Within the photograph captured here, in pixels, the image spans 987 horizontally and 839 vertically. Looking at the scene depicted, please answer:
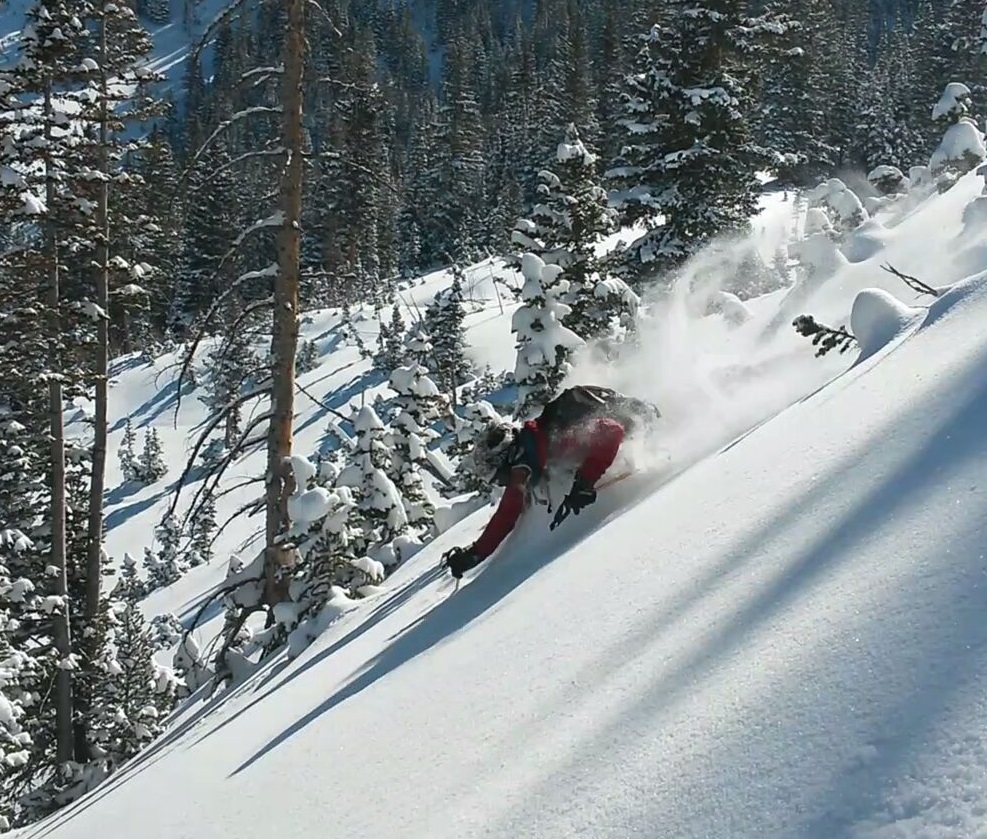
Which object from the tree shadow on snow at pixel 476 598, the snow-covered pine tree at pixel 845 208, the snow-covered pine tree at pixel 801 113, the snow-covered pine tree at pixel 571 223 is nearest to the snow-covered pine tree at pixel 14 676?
the tree shadow on snow at pixel 476 598

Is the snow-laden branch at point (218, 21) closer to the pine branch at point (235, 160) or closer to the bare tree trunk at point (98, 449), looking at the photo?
the pine branch at point (235, 160)

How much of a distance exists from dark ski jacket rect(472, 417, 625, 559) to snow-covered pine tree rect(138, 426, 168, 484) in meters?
36.7

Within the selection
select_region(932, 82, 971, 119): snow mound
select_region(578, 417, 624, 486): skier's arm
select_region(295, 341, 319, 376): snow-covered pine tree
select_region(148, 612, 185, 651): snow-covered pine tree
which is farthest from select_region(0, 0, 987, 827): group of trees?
select_region(295, 341, 319, 376): snow-covered pine tree

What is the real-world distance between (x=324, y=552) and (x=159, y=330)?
5551cm

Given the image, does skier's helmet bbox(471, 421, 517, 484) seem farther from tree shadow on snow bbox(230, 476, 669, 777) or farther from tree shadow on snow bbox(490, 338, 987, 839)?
tree shadow on snow bbox(490, 338, 987, 839)

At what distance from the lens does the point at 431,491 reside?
1113 inches

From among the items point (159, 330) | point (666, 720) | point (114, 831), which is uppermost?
point (666, 720)

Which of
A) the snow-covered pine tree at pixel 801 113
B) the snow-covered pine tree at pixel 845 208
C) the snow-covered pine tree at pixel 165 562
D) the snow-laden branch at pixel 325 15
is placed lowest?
the snow-covered pine tree at pixel 165 562

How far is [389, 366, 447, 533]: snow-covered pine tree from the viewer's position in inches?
586

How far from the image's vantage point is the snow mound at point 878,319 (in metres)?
5.09

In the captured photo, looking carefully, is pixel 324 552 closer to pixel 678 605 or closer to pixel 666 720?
pixel 678 605

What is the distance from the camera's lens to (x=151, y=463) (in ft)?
129

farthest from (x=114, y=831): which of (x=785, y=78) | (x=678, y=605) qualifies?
(x=785, y=78)

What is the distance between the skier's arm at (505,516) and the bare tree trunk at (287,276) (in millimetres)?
3755
